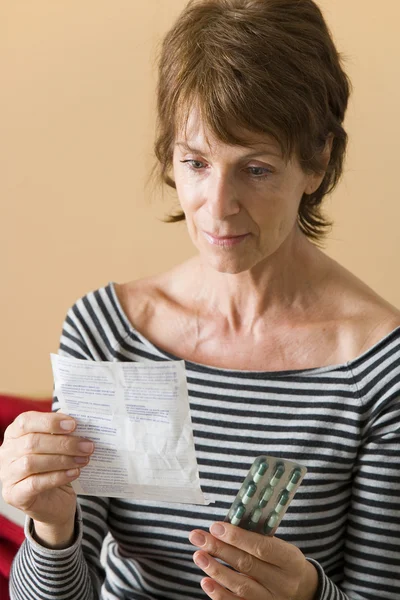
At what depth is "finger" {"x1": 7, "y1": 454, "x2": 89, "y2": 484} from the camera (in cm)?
101

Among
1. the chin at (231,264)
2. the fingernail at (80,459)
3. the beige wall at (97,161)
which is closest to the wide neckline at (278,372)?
the chin at (231,264)

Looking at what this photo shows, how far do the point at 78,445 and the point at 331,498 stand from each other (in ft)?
1.19

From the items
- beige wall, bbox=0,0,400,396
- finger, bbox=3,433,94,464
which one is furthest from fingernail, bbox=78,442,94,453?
beige wall, bbox=0,0,400,396

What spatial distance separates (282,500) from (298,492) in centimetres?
23

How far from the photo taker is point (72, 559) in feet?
3.71

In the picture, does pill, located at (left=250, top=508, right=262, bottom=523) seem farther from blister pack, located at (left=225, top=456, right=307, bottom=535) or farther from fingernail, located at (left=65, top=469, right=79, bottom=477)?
fingernail, located at (left=65, top=469, right=79, bottom=477)

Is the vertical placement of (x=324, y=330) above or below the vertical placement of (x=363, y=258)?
above

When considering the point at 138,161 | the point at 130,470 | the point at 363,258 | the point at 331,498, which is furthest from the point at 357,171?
the point at 130,470

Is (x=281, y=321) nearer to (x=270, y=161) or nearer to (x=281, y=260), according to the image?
(x=281, y=260)

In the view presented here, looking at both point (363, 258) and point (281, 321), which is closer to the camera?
point (281, 321)

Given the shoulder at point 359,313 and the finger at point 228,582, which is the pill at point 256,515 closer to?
the finger at point 228,582

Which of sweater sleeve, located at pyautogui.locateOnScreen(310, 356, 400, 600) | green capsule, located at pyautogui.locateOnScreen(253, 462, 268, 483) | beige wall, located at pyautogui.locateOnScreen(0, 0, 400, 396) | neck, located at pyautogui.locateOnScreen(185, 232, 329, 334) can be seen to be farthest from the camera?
beige wall, located at pyautogui.locateOnScreen(0, 0, 400, 396)

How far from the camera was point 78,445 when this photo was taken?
1005 mm

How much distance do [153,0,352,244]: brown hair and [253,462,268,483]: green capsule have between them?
1.21ft
